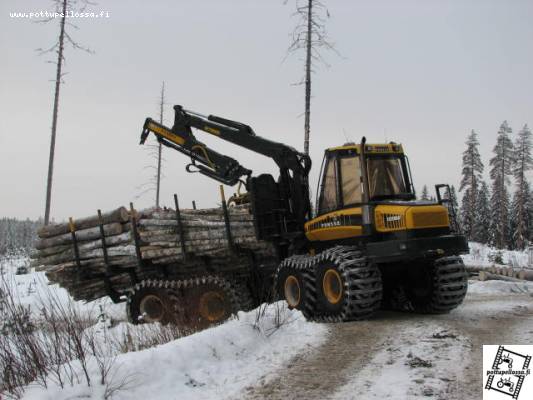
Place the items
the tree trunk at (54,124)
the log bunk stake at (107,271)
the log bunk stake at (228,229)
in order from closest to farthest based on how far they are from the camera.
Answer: the log bunk stake at (228,229)
the log bunk stake at (107,271)
the tree trunk at (54,124)

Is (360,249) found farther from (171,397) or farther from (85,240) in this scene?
(85,240)

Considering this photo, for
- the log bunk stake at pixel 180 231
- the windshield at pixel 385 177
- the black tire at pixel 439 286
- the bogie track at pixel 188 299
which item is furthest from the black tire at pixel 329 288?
the log bunk stake at pixel 180 231

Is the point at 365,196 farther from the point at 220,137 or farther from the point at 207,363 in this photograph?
the point at 220,137

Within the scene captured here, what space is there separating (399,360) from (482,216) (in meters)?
46.9

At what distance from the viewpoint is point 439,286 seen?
27.6 feet

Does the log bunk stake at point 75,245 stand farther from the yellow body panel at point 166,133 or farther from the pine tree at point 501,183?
the pine tree at point 501,183

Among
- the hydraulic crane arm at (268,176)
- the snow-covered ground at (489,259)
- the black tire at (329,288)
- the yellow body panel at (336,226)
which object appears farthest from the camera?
the snow-covered ground at (489,259)

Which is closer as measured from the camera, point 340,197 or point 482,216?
point 340,197

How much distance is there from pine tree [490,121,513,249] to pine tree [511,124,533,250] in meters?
1.08

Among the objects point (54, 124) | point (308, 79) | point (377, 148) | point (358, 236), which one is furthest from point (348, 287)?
point (54, 124)

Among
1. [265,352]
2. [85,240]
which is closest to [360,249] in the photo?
Answer: [265,352]

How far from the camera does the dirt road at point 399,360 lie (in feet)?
15.7

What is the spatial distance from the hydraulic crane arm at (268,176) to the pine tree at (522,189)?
3689cm

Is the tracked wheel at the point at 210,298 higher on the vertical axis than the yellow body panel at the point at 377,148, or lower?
lower
